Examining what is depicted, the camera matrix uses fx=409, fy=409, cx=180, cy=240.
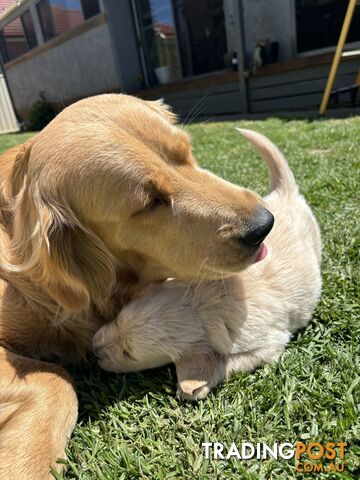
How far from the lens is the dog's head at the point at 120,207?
5.61 ft

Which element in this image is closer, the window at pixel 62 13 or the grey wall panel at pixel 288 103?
the grey wall panel at pixel 288 103

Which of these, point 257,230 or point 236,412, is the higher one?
point 257,230

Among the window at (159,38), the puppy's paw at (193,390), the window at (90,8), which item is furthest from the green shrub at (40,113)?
the puppy's paw at (193,390)

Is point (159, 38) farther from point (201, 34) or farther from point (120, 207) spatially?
point (120, 207)

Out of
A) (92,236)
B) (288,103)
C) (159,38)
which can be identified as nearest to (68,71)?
(159,38)

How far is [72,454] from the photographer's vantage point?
153 cm

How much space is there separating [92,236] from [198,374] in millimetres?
779

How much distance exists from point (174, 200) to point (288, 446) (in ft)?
3.39

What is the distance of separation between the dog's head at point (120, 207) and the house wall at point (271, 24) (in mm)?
8662

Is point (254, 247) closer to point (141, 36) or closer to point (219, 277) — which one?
point (219, 277)

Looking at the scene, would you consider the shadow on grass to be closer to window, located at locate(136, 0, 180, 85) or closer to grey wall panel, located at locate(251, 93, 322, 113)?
grey wall panel, located at locate(251, 93, 322, 113)

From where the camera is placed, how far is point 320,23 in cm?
886

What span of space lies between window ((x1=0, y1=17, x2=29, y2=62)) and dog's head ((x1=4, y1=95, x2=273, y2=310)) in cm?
2008

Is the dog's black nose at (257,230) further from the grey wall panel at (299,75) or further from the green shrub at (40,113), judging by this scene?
the green shrub at (40,113)
